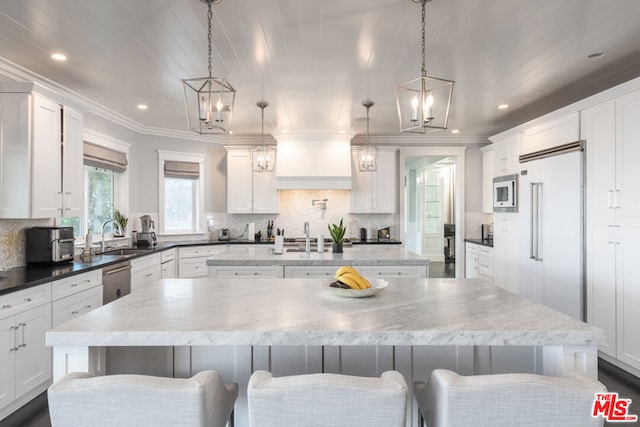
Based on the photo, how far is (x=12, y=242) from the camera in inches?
118

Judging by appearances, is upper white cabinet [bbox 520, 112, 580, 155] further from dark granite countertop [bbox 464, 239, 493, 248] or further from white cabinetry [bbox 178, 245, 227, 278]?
white cabinetry [bbox 178, 245, 227, 278]

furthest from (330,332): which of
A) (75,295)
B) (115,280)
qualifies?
(115,280)

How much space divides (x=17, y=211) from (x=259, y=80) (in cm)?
229

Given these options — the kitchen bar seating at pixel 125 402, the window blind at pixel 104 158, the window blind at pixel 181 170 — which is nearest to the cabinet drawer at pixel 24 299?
the kitchen bar seating at pixel 125 402

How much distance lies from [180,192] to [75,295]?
9.84 ft

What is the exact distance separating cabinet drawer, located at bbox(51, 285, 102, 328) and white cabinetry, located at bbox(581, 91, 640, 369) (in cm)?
449

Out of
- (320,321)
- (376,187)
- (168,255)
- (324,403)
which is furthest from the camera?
(376,187)

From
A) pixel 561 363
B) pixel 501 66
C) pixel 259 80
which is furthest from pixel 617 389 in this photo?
pixel 259 80

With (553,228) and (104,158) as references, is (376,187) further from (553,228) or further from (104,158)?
(104,158)

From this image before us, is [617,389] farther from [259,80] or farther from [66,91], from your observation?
[66,91]

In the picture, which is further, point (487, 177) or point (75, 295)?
point (487, 177)

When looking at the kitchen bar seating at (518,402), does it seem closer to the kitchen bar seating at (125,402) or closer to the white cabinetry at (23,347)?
the kitchen bar seating at (125,402)

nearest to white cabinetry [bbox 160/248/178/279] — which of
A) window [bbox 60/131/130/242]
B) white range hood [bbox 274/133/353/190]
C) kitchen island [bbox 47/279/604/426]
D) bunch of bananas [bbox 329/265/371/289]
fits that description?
window [bbox 60/131/130/242]

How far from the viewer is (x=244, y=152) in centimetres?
577
